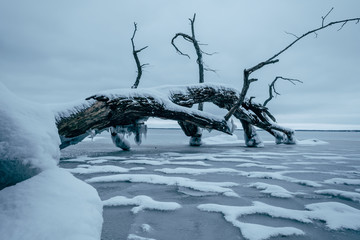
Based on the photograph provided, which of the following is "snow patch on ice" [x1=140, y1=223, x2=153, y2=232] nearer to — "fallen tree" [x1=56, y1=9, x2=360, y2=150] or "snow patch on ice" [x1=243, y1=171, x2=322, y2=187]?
"snow patch on ice" [x1=243, y1=171, x2=322, y2=187]

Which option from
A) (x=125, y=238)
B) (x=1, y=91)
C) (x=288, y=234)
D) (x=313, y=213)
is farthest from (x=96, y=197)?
(x=313, y=213)

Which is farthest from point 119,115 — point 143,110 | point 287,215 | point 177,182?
point 287,215

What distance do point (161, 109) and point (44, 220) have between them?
4.29m

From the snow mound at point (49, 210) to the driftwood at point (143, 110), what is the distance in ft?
9.54

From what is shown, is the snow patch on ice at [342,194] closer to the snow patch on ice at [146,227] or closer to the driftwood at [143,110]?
the snow patch on ice at [146,227]

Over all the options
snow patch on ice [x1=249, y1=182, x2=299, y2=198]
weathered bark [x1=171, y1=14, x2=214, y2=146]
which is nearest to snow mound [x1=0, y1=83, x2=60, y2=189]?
snow patch on ice [x1=249, y1=182, x2=299, y2=198]

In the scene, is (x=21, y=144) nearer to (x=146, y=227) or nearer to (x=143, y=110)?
(x=146, y=227)

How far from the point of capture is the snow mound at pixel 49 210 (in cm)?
102

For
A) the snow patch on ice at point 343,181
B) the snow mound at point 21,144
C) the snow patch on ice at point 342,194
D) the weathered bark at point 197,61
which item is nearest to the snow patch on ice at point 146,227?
the snow mound at point 21,144

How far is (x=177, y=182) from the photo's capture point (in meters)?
2.46

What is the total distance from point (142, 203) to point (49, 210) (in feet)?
2.49

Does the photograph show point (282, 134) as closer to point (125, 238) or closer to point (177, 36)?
point (177, 36)

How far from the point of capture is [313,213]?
5.22 ft

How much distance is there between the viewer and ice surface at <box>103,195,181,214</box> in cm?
169
